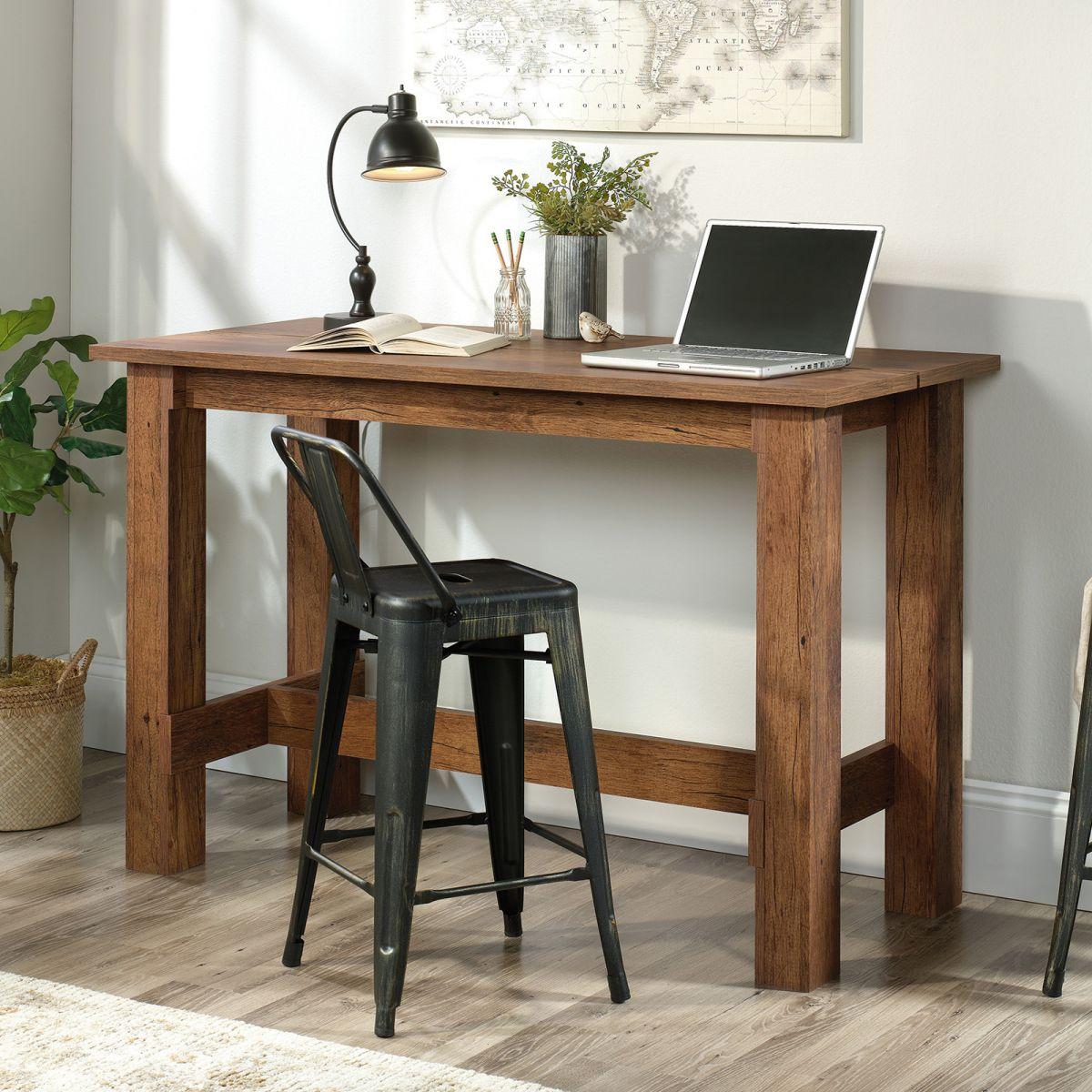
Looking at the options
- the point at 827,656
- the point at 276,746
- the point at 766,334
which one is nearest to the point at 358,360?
the point at 766,334

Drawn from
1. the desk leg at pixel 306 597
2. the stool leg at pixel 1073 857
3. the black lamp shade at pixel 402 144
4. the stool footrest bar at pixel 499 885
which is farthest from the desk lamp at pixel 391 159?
the stool leg at pixel 1073 857

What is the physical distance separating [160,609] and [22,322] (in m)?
0.74

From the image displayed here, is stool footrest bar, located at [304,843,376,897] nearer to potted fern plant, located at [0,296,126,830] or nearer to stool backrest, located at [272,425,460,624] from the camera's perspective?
stool backrest, located at [272,425,460,624]

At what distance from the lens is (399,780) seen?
2.46 metres

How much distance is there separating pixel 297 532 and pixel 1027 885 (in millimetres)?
1614

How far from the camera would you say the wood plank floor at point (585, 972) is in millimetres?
2418

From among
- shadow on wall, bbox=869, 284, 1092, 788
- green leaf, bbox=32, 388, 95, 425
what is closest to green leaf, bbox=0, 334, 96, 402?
green leaf, bbox=32, 388, 95, 425

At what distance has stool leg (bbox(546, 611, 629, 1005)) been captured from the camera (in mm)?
2559

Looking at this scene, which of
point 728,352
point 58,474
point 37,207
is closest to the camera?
point 728,352

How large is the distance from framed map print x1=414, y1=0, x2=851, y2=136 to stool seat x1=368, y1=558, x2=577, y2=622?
41.8 inches

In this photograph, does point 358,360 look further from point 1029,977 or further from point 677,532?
point 1029,977

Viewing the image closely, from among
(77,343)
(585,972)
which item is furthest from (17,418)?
(585,972)

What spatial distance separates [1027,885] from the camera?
10.1 feet

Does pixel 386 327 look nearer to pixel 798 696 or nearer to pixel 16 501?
pixel 16 501
